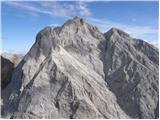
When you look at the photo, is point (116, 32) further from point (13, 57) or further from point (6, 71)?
point (6, 71)

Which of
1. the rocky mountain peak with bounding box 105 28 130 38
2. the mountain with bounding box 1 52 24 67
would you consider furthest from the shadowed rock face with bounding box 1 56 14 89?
the rocky mountain peak with bounding box 105 28 130 38

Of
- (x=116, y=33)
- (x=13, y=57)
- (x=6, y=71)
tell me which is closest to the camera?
(x=6, y=71)

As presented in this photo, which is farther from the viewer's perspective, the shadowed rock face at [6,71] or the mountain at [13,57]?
the mountain at [13,57]

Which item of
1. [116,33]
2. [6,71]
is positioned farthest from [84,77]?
[116,33]

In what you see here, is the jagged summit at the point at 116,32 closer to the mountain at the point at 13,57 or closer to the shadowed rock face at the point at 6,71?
the mountain at the point at 13,57


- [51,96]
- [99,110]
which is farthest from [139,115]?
[51,96]

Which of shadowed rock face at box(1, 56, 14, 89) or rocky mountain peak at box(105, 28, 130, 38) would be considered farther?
rocky mountain peak at box(105, 28, 130, 38)

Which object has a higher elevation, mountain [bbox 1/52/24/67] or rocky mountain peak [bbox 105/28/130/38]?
rocky mountain peak [bbox 105/28/130/38]

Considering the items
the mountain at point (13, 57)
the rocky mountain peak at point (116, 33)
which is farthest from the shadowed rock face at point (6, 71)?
the rocky mountain peak at point (116, 33)

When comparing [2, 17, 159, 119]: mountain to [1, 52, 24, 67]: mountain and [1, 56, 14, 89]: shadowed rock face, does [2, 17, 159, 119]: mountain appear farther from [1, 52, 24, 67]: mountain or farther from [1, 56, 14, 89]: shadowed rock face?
[1, 52, 24, 67]: mountain
